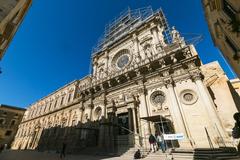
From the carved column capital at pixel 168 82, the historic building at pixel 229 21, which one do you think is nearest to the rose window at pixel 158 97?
the carved column capital at pixel 168 82

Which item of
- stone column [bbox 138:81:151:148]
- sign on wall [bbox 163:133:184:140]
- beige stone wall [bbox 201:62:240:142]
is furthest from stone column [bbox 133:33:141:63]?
sign on wall [bbox 163:133:184:140]

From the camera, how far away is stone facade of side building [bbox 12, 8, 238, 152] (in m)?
10.8

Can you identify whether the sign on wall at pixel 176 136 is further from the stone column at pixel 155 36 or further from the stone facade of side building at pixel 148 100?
the stone column at pixel 155 36

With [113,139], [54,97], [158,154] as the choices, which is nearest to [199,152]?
[158,154]

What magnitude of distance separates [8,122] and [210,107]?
43311mm

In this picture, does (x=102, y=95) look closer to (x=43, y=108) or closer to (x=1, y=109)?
(x=43, y=108)

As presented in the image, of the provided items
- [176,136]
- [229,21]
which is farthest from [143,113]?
[229,21]

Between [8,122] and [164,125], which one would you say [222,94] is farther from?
[8,122]

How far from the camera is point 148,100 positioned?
1395 centimetres

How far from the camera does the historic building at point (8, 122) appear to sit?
32.3 m

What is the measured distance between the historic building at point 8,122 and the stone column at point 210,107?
42.6m

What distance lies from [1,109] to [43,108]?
10.5m

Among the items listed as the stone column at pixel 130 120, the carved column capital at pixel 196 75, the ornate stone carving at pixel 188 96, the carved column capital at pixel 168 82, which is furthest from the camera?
the stone column at pixel 130 120

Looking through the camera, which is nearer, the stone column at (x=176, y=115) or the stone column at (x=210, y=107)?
the stone column at (x=210, y=107)
